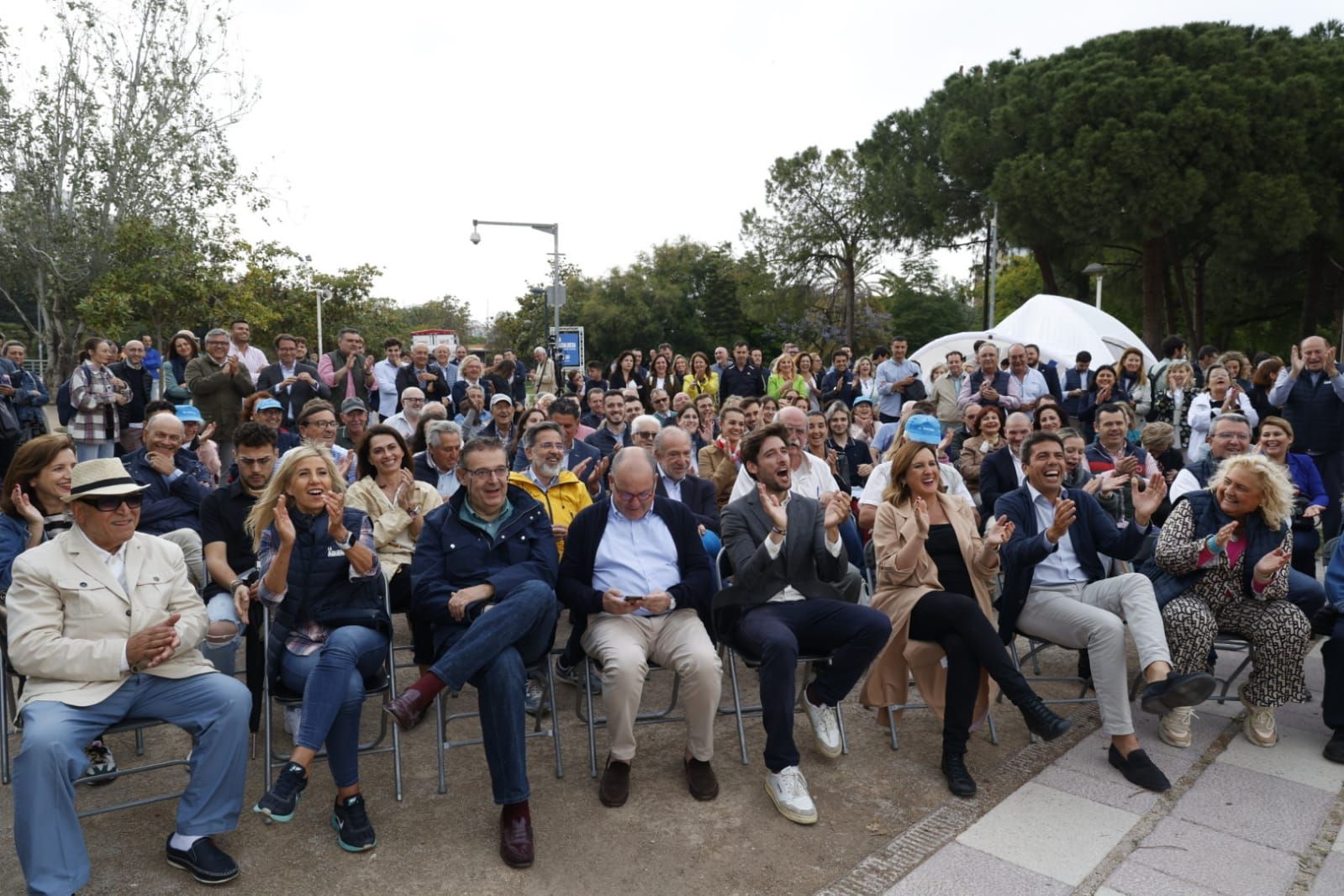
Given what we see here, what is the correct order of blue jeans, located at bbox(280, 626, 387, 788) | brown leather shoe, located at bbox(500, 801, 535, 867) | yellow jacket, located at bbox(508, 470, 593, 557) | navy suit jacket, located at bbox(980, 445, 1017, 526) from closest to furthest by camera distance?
brown leather shoe, located at bbox(500, 801, 535, 867)
blue jeans, located at bbox(280, 626, 387, 788)
yellow jacket, located at bbox(508, 470, 593, 557)
navy suit jacket, located at bbox(980, 445, 1017, 526)

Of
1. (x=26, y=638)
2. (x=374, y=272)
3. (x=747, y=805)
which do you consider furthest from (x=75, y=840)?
(x=374, y=272)

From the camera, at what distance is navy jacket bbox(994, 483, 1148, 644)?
4.33 metres

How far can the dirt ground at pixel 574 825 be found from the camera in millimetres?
3094

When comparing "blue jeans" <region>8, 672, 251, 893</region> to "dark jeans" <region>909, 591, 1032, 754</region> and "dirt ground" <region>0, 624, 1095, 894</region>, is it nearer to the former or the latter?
"dirt ground" <region>0, 624, 1095, 894</region>

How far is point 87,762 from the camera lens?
3012mm

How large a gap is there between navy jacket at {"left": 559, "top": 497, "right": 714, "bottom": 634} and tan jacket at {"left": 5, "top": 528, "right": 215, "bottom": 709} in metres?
1.45

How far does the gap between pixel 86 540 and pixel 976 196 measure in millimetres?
27884

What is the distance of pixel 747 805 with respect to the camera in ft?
11.9

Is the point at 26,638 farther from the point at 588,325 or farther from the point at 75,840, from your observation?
the point at 588,325

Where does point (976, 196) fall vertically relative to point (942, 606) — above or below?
above

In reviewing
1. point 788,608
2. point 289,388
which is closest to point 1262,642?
point 788,608

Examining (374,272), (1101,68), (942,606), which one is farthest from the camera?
(374,272)

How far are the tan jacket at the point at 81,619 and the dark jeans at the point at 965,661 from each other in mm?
2947

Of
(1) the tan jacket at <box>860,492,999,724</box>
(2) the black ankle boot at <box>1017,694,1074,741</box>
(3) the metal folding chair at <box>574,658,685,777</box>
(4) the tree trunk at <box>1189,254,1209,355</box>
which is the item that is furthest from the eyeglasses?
(4) the tree trunk at <box>1189,254,1209,355</box>
